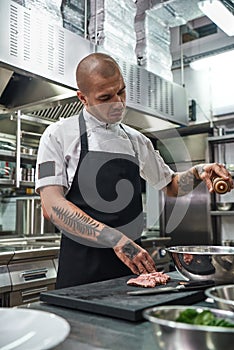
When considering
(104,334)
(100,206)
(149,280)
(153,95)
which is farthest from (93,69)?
(153,95)

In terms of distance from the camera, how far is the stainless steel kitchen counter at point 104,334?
721 millimetres

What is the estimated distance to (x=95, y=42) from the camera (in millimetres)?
3021

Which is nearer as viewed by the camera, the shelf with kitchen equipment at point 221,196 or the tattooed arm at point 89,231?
the tattooed arm at point 89,231

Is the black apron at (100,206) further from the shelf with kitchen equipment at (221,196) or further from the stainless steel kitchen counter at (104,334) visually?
the shelf with kitchen equipment at (221,196)

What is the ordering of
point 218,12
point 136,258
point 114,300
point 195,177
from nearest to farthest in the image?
point 114,300 < point 136,258 < point 195,177 < point 218,12

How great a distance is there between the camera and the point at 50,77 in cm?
258

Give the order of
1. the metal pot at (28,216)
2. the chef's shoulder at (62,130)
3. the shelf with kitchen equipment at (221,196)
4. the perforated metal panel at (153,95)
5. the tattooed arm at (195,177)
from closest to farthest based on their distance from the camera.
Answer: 1. the tattooed arm at (195,177)
2. the chef's shoulder at (62,130)
3. the perforated metal panel at (153,95)
4. the metal pot at (28,216)
5. the shelf with kitchen equipment at (221,196)

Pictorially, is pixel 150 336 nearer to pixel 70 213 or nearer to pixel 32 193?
pixel 70 213

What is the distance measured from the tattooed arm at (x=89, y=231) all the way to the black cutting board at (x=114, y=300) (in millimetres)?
129

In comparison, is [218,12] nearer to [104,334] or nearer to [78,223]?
[78,223]

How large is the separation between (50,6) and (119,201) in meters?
1.65

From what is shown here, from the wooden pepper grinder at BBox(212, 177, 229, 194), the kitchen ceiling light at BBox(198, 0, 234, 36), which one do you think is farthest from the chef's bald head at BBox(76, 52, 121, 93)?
the kitchen ceiling light at BBox(198, 0, 234, 36)

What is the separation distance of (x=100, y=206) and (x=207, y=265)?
0.61 m

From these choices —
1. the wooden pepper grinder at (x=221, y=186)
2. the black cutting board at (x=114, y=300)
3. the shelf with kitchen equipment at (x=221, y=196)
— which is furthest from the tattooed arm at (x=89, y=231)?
the shelf with kitchen equipment at (x=221, y=196)
